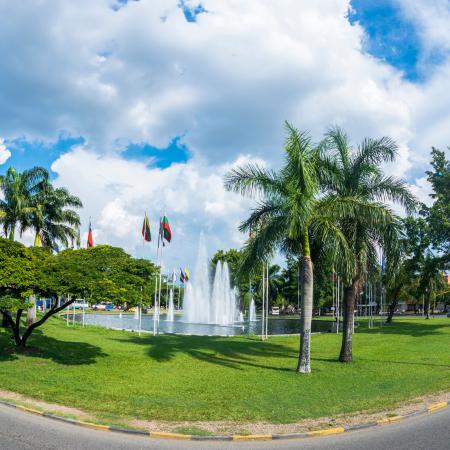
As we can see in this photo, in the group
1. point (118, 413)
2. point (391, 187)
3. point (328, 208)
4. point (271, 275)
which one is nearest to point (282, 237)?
point (328, 208)

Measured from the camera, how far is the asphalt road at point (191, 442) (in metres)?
8.64

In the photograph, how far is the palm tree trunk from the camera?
17031 mm

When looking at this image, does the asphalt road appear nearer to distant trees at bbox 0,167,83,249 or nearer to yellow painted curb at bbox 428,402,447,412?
yellow painted curb at bbox 428,402,447,412

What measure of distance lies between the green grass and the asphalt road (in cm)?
136

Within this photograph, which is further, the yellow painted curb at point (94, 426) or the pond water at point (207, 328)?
the pond water at point (207, 328)

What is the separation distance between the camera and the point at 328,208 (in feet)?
60.8

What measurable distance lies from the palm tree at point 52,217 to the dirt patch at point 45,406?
1890 centimetres

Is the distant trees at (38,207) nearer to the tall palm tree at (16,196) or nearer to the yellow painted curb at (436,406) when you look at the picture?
the tall palm tree at (16,196)

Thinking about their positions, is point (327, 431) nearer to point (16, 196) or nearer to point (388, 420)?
point (388, 420)

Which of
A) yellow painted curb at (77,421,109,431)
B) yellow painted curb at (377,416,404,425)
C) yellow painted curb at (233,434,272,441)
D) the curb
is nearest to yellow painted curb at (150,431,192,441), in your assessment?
the curb

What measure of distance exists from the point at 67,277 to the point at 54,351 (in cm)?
541

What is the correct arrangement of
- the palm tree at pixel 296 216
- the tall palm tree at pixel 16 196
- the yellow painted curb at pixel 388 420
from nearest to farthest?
the yellow painted curb at pixel 388 420, the palm tree at pixel 296 216, the tall palm tree at pixel 16 196

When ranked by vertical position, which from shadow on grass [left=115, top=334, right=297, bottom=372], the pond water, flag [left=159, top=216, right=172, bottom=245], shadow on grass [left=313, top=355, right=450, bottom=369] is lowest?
the pond water

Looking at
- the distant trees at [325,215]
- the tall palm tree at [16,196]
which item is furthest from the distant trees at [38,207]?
the distant trees at [325,215]
